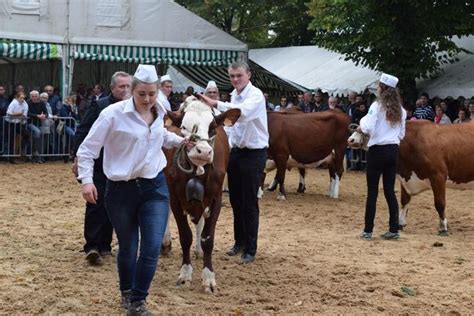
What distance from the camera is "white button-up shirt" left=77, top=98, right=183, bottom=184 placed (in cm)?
527

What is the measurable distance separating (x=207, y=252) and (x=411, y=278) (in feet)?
6.52

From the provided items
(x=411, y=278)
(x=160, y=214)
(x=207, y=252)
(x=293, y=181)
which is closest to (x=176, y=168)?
(x=207, y=252)

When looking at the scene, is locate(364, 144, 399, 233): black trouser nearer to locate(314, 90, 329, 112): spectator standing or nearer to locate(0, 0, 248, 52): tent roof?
locate(314, 90, 329, 112): spectator standing

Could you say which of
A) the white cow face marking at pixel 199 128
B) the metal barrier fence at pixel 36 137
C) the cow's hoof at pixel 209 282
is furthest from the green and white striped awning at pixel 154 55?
the cow's hoof at pixel 209 282

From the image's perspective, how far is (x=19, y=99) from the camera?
17.5 meters

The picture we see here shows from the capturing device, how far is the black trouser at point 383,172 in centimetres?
873

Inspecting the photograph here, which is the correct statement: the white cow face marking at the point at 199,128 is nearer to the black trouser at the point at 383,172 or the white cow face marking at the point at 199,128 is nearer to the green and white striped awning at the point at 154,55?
the black trouser at the point at 383,172

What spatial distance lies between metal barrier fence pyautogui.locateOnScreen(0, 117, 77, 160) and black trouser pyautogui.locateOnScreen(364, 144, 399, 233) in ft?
35.5

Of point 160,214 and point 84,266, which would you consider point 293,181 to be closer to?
point 84,266

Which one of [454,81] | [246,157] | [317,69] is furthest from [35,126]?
[246,157]

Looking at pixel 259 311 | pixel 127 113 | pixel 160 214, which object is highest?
pixel 127 113

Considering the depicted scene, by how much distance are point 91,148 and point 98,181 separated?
6.51 ft

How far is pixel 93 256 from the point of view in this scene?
726 centimetres

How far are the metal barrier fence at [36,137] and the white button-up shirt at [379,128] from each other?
1090 centimetres
